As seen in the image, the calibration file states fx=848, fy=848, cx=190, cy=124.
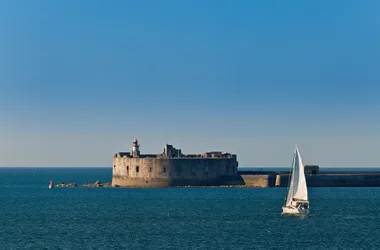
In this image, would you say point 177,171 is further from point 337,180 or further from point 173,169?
point 337,180

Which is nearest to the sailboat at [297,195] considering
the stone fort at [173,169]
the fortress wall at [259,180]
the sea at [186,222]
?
the sea at [186,222]

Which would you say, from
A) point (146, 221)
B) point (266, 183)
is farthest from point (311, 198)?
point (146, 221)

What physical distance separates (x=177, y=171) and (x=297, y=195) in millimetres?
30096

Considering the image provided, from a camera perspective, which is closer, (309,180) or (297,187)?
(297,187)

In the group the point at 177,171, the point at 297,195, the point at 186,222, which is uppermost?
the point at 177,171

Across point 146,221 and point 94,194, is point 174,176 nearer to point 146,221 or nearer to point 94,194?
point 94,194

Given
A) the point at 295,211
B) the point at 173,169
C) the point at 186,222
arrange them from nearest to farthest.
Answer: the point at 186,222 → the point at 295,211 → the point at 173,169

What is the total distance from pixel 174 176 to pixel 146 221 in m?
32.4

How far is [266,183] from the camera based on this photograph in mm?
89062

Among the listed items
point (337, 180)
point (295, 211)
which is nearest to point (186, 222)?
point (295, 211)

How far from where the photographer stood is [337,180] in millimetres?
88750

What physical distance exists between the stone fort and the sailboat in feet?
93.4

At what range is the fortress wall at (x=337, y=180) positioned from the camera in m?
87.9

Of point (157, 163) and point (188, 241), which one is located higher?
point (157, 163)
